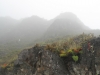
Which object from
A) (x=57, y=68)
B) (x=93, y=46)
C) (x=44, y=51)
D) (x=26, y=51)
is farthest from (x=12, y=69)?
(x=93, y=46)

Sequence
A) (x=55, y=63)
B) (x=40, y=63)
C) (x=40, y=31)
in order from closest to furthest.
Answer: (x=55, y=63) < (x=40, y=63) < (x=40, y=31)

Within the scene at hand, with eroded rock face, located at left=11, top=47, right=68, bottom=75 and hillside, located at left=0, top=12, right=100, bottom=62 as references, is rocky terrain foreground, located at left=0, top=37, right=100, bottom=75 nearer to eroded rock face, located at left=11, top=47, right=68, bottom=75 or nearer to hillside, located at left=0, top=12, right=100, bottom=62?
eroded rock face, located at left=11, top=47, right=68, bottom=75

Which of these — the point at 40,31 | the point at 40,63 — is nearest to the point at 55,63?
the point at 40,63

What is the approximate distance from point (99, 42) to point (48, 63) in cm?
433

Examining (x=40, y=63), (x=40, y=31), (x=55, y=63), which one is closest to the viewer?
(x=55, y=63)

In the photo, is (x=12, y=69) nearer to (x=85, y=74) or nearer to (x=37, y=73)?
(x=37, y=73)

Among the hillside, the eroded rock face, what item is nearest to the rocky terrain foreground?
the eroded rock face

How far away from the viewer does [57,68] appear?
1156cm

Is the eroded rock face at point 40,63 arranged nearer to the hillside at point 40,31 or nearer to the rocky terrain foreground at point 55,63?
the rocky terrain foreground at point 55,63

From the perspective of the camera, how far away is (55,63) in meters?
11.8

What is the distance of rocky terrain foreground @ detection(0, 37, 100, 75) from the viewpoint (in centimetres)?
1093

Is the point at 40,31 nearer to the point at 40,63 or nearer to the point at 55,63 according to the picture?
the point at 40,63

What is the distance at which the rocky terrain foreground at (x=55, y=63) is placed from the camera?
1093 cm

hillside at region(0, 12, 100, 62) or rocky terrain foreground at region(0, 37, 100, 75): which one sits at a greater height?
hillside at region(0, 12, 100, 62)
